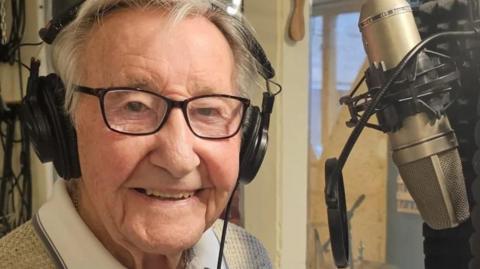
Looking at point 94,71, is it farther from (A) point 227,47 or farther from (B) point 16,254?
(B) point 16,254

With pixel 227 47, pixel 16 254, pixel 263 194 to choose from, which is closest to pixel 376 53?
pixel 227 47

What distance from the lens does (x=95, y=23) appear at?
80 cm

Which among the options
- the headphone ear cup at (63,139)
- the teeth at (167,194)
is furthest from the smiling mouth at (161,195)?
the headphone ear cup at (63,139)

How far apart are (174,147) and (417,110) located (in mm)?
339

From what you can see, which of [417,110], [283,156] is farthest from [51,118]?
[283,156]

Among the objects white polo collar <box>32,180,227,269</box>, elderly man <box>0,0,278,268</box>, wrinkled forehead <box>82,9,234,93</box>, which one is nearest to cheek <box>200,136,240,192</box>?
elderly man <box>0,0,278,268</box>

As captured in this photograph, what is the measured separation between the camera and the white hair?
797 mm

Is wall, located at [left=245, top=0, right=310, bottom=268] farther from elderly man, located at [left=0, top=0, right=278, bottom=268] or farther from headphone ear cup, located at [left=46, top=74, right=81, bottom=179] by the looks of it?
headphone ear cup, located at [left=46, top=74, right=81, bottom=179]

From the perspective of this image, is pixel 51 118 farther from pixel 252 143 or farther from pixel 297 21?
pixel 297 21

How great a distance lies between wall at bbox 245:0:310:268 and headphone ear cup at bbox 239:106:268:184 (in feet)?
2.41

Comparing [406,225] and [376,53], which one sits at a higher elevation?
[376,53]

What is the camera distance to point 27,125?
2.68ft

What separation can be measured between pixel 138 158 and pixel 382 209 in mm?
1284

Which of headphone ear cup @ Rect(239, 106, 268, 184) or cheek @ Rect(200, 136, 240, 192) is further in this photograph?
headphone ear cup @ Rect(239, 106, 268, 184)
